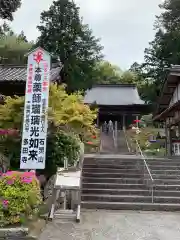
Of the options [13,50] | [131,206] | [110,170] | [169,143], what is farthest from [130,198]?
[13,50]

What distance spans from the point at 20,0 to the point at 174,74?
432 inches

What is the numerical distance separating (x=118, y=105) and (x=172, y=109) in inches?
527

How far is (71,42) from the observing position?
25.6 meters

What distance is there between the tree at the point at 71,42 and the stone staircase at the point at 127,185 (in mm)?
13040

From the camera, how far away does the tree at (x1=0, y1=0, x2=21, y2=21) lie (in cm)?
1646

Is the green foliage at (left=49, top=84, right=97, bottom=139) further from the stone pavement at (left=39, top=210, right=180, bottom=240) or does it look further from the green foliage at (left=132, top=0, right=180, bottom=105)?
the green foliage at (left=132, top=0, right=180, bottom=105)

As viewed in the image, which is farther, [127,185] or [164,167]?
[164,167]

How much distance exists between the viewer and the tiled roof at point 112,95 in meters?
31.5

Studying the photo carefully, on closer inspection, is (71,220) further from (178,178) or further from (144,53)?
(144,53)

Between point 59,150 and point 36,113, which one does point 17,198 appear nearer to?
point 36,113

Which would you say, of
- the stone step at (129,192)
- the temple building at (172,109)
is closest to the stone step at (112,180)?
the stone step at (129,192)

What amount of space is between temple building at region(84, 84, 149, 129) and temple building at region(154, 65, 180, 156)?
7.96 metres

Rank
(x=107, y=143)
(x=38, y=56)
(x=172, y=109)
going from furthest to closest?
(x=107, y=143), (x=172, y=109), (x=38, y=56)


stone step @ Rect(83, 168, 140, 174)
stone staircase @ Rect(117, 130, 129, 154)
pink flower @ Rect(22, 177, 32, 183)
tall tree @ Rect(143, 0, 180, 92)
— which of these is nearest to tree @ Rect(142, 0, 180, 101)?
tall tree @ Rect(143, 0, 180, 92)
